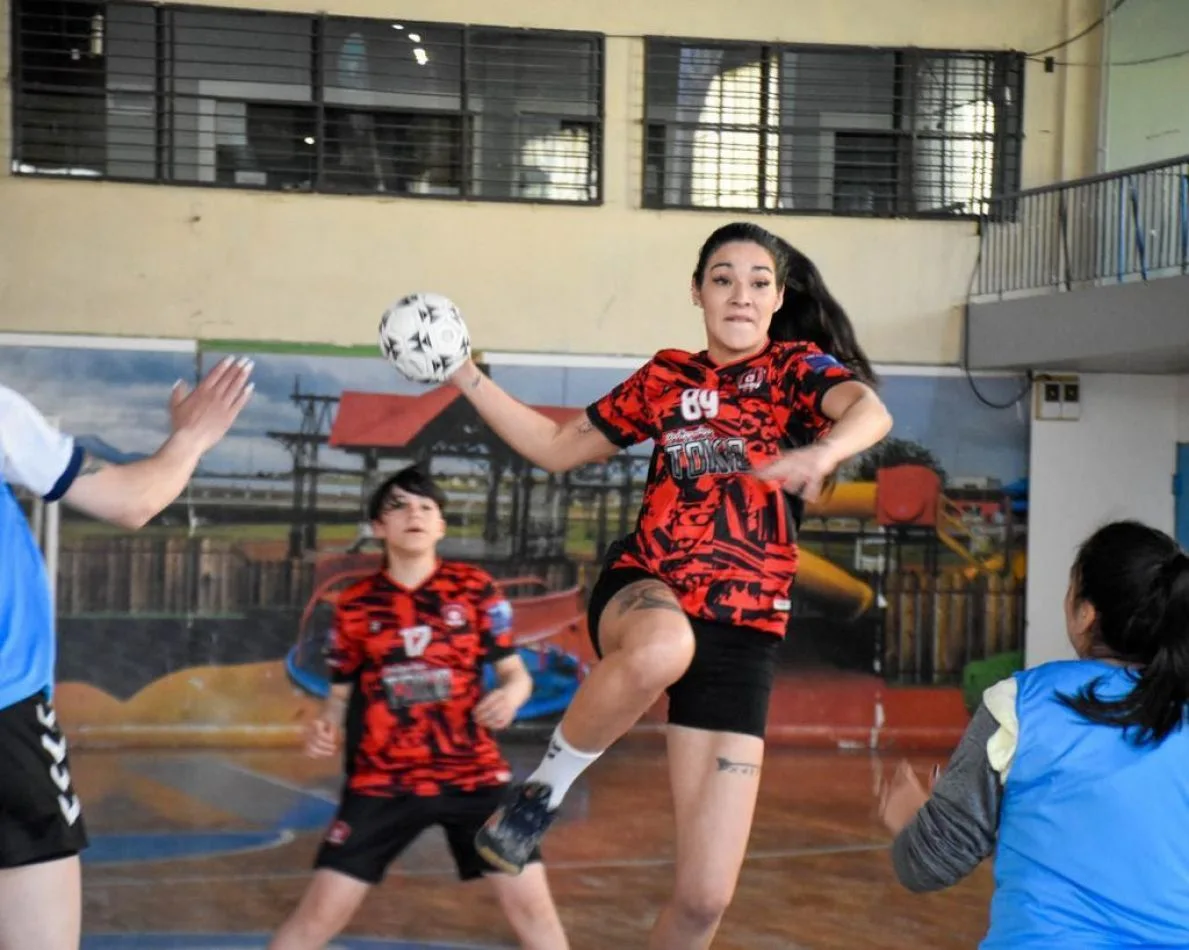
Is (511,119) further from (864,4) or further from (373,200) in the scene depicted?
(864,4)

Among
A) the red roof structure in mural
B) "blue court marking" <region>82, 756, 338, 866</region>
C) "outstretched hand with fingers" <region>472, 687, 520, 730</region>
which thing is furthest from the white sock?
the red roof structure in mural

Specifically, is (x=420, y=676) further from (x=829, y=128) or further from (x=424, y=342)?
(x=829, y=128)

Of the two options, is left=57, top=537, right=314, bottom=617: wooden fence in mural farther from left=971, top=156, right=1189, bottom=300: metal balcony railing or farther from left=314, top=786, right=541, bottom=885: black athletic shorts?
left=314, top=786, right=541, bottom=885: black athletic shorts

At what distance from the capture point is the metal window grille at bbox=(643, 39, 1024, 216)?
10500 mm

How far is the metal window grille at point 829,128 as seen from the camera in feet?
34.4

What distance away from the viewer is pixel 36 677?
298 cm

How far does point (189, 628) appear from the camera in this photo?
10.2m

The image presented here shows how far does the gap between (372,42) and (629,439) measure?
23.4 ft

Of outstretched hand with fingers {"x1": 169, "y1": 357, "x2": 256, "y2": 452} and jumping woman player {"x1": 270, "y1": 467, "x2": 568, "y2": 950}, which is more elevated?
outstretched hand with fingers {"x1": 169, "y1": 357, "x2": 256, "y2": 452}

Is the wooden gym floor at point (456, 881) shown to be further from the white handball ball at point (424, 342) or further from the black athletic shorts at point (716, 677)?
the white handball ball at point (424, 342)

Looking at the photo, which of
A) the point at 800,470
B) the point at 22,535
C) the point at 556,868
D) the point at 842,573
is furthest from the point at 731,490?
the point at 842,573

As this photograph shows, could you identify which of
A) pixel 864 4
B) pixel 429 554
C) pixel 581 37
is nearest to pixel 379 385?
pixel 581 37

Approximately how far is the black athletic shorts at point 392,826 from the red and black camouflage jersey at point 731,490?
0.91 metres

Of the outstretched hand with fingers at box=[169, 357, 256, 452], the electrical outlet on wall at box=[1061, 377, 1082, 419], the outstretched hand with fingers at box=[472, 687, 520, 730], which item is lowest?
the outstretched hand with fingers at box=[472, 687, 520, 730]
